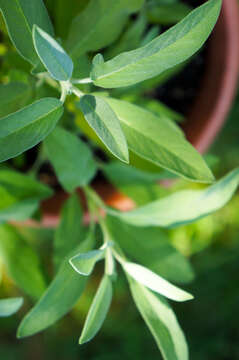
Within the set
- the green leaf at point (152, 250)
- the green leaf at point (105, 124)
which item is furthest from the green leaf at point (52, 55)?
the green leaf at point (152, 250)

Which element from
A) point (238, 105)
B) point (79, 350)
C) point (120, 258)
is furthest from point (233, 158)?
point (120, 258)

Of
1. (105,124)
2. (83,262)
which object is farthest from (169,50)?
(83,262)

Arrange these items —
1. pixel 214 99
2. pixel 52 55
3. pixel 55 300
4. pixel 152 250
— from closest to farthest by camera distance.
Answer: pixel 52 55 < pixel 55 300 < pixel 152 250 < pixel 214 99

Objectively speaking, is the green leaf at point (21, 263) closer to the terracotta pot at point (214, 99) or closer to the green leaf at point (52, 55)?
the terracotta pot at point (214, 99)

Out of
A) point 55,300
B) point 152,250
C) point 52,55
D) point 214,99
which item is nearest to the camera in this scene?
point 52,55

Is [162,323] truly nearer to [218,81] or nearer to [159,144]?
[159,144]

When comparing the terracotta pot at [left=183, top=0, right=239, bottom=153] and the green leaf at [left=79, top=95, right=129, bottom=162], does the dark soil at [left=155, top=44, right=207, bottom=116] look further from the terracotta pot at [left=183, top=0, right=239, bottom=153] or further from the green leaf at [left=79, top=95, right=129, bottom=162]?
the green leaf at [left=79, top=95, right=129, bottom=162]
